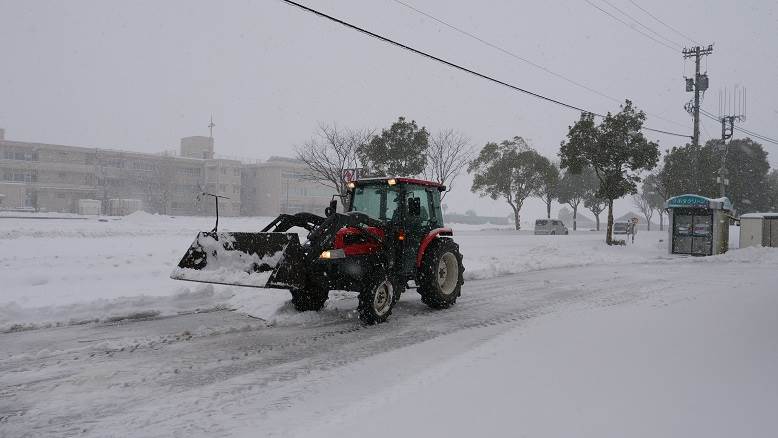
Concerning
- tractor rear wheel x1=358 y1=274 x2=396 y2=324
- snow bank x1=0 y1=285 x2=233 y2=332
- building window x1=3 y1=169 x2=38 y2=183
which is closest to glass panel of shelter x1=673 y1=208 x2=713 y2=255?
tractor rear wheel x1=358 y1=274 x2=396 y2=324

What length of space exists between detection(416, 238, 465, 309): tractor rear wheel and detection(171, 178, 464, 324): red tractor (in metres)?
0.02

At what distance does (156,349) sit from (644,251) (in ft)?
81.5

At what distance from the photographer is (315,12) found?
938cm

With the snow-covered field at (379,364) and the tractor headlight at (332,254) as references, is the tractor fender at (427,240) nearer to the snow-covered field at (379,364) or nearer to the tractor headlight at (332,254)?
the snow-covered field at (379,364)

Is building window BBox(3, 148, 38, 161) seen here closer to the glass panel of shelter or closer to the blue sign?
the blue sign

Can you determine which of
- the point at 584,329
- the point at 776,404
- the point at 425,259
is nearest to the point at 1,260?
the point at 425,259

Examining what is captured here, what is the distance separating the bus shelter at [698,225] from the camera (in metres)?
23.8

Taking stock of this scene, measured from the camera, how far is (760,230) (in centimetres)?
2611

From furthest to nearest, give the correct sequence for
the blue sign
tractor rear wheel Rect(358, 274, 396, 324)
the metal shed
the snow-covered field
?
the metal shed → the blue sign → tractor rear wheel Rect(358, 274, 396, 324) → the snow-covered field

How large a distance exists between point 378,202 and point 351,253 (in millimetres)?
1333

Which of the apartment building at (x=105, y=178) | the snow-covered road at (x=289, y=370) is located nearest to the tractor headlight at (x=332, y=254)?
the snow-covered road at (x=289, y=370)

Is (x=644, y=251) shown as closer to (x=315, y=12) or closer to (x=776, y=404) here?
(x=315, y=12)

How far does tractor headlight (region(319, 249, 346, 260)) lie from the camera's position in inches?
266

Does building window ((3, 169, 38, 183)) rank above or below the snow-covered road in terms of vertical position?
above
